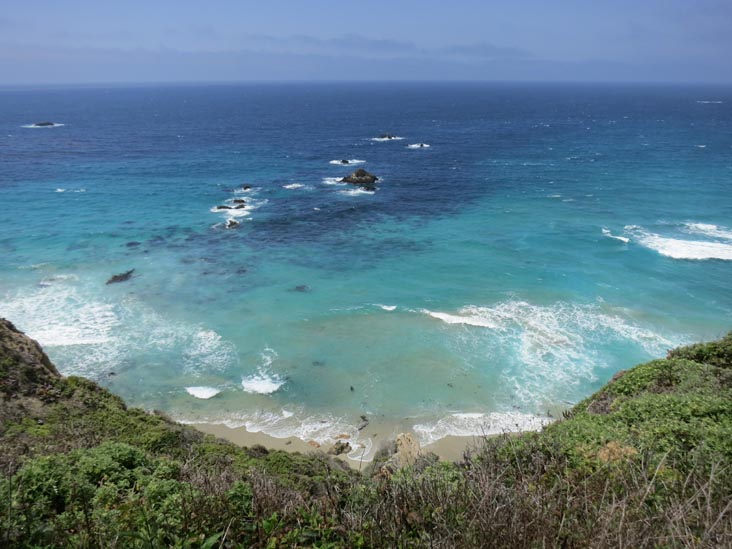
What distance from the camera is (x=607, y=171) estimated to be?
75.8 m

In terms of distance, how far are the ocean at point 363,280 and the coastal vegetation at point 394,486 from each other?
4857 mm

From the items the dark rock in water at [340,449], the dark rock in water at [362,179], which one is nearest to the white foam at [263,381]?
the dark rock in water at [340,449]

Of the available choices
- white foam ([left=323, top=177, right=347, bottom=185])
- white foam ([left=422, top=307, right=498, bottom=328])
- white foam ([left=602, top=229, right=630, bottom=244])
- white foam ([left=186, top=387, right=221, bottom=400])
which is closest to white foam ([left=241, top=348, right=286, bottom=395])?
white foam ([left=186, top=387, right=221, bottom=400])

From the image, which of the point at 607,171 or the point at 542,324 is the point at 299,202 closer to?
the point at 542,324

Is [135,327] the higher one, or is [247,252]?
[247,252]

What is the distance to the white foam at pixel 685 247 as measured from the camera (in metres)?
43.5

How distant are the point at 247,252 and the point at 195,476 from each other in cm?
3703

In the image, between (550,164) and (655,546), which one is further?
(550,164)

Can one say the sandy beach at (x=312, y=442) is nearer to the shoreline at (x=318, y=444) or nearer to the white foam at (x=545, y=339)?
the shoreline at (x=318, y=444)

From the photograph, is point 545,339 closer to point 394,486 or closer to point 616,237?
point 616,237

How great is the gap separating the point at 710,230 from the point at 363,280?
40.1 meters

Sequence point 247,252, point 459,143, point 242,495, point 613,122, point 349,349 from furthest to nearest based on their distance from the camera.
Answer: point 613,122, point 459,143, point 247,252, point 349,349, point 242,495

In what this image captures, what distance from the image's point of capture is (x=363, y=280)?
41.0 metres

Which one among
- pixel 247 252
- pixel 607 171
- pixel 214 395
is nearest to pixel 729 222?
pixel 607 171
